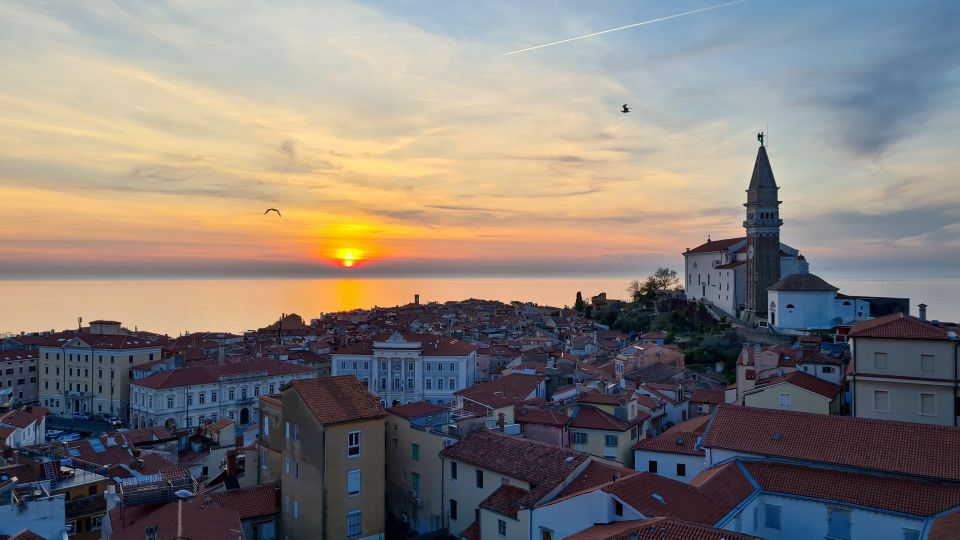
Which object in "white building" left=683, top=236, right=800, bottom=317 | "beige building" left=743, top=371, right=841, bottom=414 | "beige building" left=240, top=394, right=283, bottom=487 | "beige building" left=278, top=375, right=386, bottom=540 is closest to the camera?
"beige building" left=278, top=375, right=386, bottom=540

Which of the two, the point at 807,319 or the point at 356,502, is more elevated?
the point at 807,319

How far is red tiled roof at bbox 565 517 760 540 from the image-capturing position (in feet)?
41.0

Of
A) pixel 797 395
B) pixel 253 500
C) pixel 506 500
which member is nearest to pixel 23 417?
pixel 253 500

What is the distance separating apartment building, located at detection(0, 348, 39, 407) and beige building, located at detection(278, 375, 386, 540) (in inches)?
1861

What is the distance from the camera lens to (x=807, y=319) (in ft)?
168

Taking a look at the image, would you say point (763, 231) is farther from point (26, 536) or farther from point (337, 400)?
point (26, 536)

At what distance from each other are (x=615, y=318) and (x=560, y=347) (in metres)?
19.7

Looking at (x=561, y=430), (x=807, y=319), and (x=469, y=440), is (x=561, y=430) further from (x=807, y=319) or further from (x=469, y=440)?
(x=807, y=319)

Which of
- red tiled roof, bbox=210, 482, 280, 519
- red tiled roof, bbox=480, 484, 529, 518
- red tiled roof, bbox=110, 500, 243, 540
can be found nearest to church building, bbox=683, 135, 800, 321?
red tiled roof, bbox=480, 484, 529, 518

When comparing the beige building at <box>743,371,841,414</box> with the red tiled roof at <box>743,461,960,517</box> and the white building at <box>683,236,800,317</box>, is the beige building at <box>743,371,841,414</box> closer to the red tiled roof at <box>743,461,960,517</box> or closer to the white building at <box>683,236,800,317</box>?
the red tiled roof at <box>743,461,960,517</box>

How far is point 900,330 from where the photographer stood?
71.1 feet

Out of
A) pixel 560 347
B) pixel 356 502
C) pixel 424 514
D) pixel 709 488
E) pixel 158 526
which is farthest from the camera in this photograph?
pixel 560 347

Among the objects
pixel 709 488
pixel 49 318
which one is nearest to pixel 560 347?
pixel 709 488

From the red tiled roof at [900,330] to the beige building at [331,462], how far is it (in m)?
17.0
